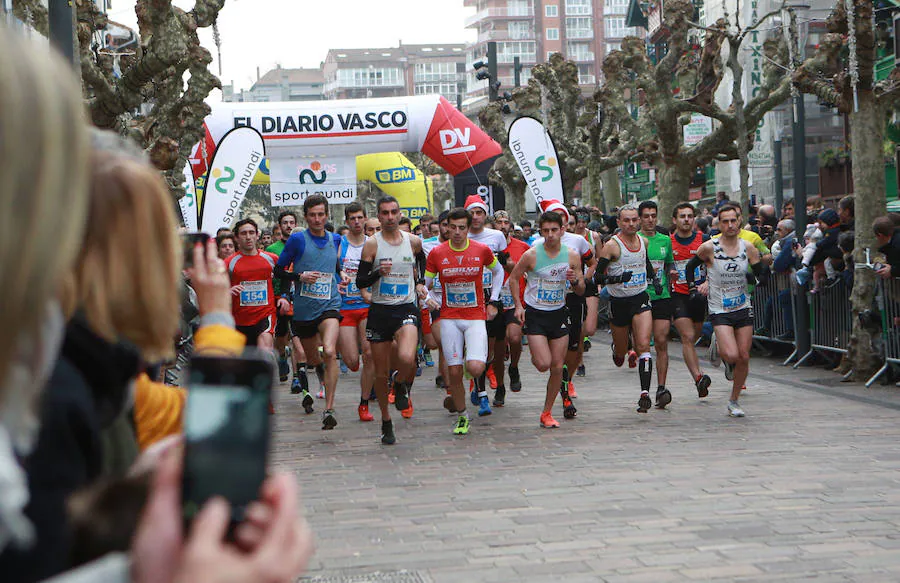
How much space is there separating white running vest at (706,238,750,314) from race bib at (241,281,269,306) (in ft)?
14.9

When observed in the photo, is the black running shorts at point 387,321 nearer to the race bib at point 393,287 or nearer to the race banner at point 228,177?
the race bib at point 393,287

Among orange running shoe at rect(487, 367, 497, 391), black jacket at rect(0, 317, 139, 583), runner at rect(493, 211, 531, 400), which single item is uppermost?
black jacket at rect(0, 317, 139, 583)

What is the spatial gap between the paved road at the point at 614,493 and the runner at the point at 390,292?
30.2 inches

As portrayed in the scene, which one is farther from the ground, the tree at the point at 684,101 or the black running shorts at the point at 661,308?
the tree at the point at 684,101

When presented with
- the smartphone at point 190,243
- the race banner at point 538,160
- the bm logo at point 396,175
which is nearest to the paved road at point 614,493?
the smartphone at point 190,243

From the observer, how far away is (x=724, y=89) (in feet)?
168

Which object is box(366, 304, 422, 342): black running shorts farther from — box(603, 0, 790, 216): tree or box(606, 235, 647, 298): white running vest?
box(603, 0, 790, 216): tree

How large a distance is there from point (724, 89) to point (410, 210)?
1020 inches

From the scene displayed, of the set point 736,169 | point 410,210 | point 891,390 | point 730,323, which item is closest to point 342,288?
point 730,323

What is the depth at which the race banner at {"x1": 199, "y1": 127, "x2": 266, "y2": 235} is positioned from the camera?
15391mm

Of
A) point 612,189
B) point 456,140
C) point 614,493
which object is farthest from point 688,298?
point 612,189

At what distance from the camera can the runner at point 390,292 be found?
37.4 feet

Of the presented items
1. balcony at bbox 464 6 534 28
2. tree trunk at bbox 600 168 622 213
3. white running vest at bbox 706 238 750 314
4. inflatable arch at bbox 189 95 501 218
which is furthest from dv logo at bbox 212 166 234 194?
balcony at bbox 464 6 534 28

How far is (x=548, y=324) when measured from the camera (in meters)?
11.7
